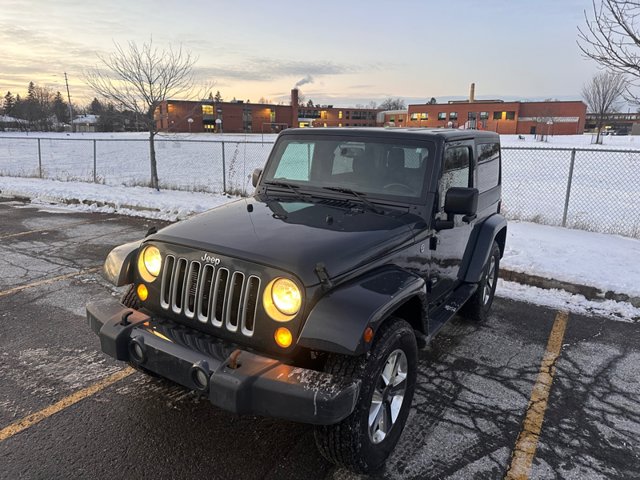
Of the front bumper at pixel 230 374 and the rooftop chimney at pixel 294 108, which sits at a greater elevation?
the rooftop chimney at pixel 294 108

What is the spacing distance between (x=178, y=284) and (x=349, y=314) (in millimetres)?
1099

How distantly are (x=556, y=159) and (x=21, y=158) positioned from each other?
30.2m

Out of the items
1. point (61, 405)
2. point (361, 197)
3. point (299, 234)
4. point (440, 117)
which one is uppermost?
point (440, 117)

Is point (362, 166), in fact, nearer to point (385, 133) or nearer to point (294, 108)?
point (385, 133)

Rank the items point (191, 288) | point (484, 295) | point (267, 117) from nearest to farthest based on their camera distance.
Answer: point (191, 288) → point (484, 295) → point (267, 117)

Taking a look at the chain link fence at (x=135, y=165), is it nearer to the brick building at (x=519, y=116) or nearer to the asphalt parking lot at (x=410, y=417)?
the asphalt parking lot at (x=410, y=417)

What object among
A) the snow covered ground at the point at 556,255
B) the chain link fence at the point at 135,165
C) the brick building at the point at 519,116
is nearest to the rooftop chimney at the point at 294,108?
the brick building at the point at 519,116

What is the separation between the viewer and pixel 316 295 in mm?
2455

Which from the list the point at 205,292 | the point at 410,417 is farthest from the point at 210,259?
the point at 410,417

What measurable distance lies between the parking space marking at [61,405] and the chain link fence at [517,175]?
834 centimetres

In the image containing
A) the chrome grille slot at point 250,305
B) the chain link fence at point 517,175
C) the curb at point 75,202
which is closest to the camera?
the chrome grille slot at point 250,305

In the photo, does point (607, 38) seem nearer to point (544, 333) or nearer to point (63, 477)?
point (544, 333)

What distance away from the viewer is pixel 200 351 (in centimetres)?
254

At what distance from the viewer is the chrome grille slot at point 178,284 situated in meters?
2.79
